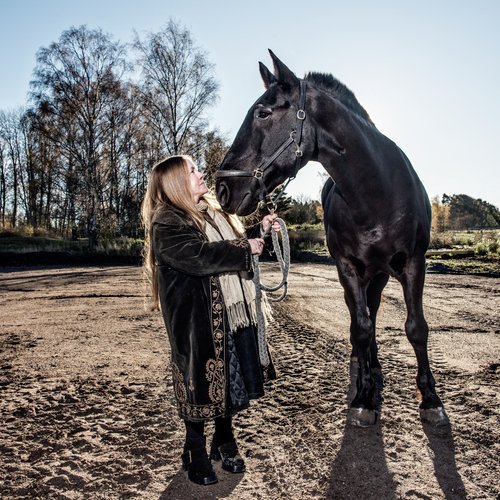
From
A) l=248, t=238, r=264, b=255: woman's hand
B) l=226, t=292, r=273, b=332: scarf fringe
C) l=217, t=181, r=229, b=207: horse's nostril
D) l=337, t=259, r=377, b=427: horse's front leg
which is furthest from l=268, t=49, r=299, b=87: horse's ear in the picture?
l=226, t=292, r=273, b=332: scarf fringe

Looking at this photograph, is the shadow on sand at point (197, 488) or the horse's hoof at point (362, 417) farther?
the horse's hoof at point (362, 417)

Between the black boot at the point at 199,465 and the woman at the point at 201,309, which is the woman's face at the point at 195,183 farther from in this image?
the black boot at the point at 199,465

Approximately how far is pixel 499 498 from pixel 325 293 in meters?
6.16

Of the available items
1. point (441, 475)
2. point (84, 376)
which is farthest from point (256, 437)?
point (84, 376)

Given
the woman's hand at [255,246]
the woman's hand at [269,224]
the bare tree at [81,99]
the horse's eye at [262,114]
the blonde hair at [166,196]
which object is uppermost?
the bare tree at [81,99]

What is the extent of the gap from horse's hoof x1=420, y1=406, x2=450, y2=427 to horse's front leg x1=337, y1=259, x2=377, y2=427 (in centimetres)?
32

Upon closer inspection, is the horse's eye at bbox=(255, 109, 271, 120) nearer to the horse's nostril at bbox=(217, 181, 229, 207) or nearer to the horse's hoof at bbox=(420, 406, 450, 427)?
the horse's nostril at bbox=(217, 181, 229, 207)

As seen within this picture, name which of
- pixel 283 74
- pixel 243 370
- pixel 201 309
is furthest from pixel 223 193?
pixel 243 370

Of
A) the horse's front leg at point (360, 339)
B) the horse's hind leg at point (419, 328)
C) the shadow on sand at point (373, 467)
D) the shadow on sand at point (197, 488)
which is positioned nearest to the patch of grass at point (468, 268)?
the horse's hind leg at point (419, 328)

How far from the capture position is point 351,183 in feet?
8.92

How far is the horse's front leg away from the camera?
2.63 metres

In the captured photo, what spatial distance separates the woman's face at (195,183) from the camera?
2.32 m

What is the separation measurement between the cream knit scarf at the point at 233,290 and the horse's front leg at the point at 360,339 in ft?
2.66

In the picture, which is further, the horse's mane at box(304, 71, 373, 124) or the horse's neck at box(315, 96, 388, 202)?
the horse's mane at box(304, 71, 373, 124)
